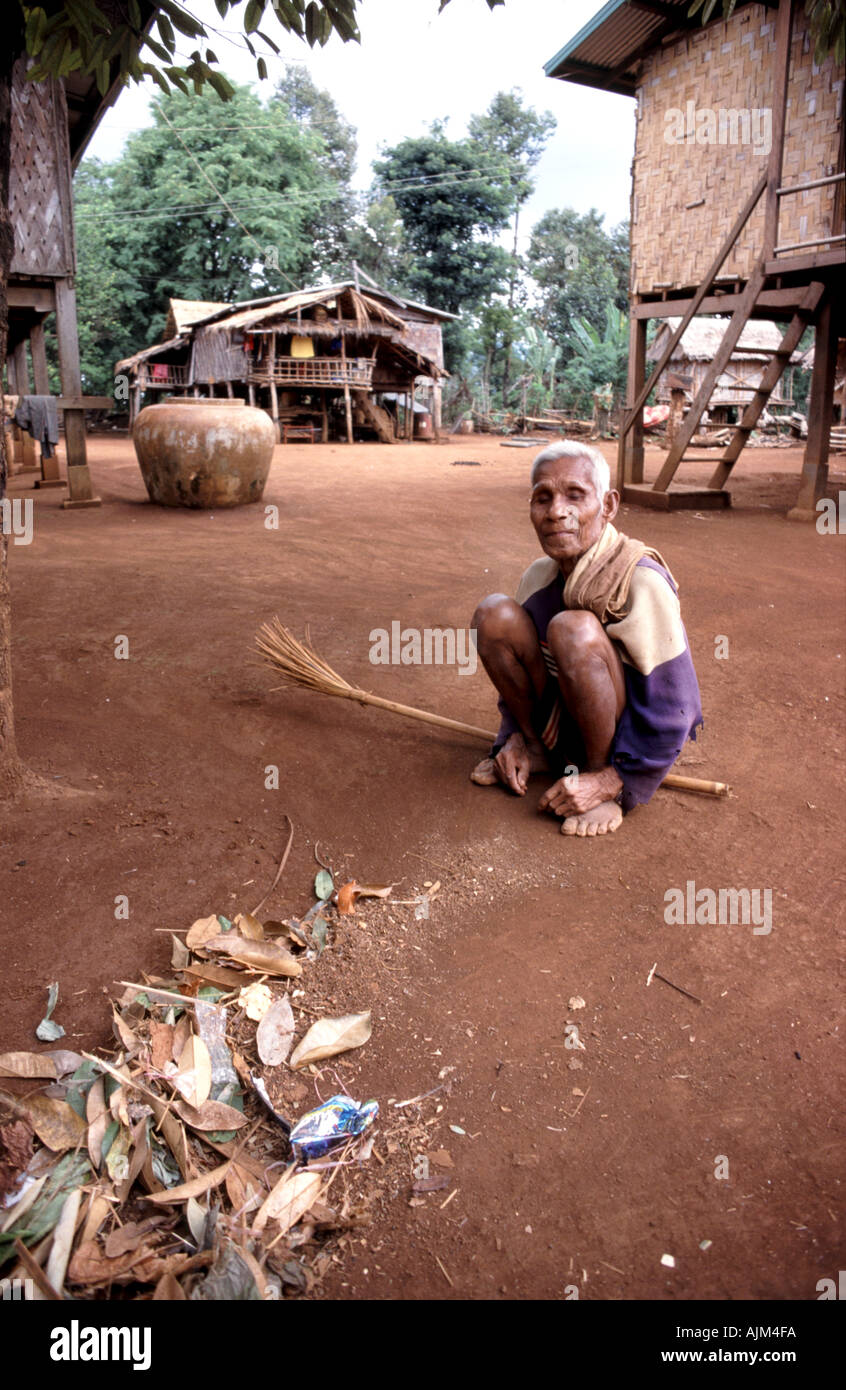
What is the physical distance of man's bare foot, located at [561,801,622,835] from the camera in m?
2.78

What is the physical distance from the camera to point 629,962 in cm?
227

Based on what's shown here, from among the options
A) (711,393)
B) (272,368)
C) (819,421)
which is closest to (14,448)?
(711,393)

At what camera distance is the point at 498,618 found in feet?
9.37

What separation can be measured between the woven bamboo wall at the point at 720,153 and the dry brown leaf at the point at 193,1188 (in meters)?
8.90

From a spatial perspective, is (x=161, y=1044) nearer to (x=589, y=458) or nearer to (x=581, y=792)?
(x=581, y=792)

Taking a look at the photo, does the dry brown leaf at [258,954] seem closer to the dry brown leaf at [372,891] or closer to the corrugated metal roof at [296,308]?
the dry brown leaf at [372,891]

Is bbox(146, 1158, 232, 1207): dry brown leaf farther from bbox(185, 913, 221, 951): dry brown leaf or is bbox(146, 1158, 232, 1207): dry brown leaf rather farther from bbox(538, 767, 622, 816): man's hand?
bbox(538, 767, 622, 816): man's hand

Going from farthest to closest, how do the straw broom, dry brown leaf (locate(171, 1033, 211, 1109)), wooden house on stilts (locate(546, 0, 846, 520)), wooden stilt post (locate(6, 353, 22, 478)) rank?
wooden stilt post (locate(6, 353, 22, 478)) → wooden house on stilts (locate(546, 0, 846, 520)) → the straw broom → dry brown leaf (locate(171, 1033, 211, 1109))

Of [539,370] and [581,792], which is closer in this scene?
[581,792]

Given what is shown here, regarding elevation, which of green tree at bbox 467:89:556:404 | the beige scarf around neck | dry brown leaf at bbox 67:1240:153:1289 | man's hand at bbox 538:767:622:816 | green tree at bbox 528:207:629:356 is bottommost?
dry brown leaf at bbox 67:1240:153:1289

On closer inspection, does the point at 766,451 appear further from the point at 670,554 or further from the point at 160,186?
the point at 160,186

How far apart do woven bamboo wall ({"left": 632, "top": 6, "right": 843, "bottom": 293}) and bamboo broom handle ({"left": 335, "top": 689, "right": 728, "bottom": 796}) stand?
23.2 ft

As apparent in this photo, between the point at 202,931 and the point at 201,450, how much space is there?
6.63m

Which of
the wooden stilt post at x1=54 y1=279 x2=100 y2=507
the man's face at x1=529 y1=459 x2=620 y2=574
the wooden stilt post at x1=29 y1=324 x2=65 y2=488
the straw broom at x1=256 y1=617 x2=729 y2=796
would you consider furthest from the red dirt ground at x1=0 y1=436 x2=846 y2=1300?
the wooden stilt post at x1=29 y1=324 x2=65 y2=488
